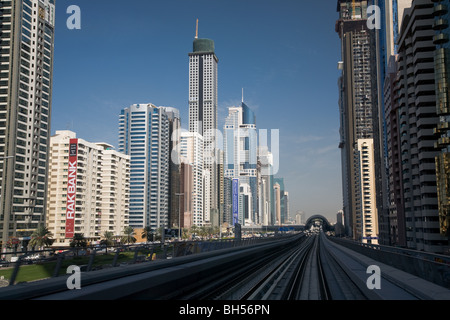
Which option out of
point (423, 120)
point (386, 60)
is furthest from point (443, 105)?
point (386, 60)

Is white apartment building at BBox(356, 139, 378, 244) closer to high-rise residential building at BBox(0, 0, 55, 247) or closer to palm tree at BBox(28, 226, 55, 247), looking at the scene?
high-rise residential building at BBox(0, 0, 55, 247)

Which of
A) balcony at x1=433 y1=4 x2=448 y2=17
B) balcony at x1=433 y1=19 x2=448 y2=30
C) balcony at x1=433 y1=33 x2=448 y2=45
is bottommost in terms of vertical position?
balcony at x1=433 y1=33 x2=448 y2=45

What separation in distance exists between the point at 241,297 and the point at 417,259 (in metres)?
8.42

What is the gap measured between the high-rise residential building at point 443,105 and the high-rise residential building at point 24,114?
89.8 m

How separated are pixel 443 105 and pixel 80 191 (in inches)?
4352

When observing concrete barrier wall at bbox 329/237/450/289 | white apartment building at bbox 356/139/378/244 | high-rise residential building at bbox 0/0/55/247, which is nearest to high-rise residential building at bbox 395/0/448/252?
concrete barrier wall at bbox 329/237/450/289

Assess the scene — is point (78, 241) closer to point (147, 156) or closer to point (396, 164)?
point (396, 164)

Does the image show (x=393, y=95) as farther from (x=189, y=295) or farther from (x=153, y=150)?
(x=153, y=150)

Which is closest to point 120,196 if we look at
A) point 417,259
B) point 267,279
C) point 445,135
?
point 445,135

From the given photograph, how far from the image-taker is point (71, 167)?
123250 millimetres

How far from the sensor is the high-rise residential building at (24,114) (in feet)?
319

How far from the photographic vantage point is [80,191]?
432 feet

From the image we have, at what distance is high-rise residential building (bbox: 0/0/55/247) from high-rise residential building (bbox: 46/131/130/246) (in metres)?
16.5

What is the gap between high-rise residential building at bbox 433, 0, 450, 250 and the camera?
58.5m
